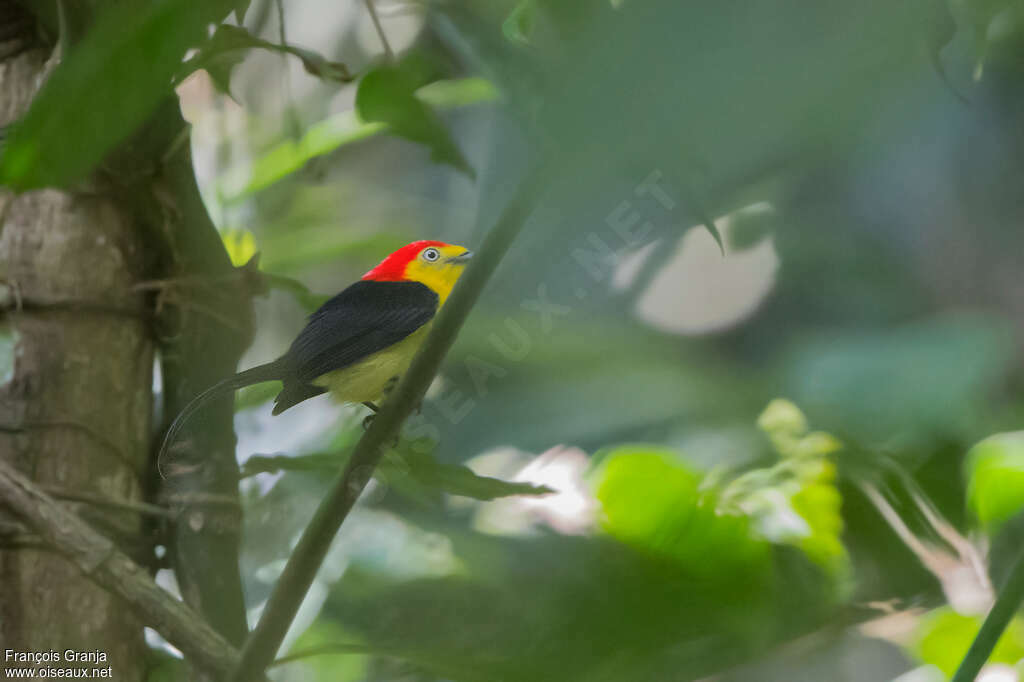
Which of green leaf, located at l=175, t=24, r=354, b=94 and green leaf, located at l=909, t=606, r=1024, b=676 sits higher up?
green leaf, located at l=175, t=24, r=354, b=94

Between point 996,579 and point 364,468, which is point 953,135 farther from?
point 364,468

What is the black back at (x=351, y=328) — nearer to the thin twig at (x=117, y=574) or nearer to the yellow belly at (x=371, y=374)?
the yellow belly at (x=371, y=374)

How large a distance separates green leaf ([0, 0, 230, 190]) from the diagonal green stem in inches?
14.6

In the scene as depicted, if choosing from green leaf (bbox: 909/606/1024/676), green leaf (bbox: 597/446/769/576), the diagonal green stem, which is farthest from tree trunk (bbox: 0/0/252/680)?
green leaf (bbox: 909/606/1024/676)

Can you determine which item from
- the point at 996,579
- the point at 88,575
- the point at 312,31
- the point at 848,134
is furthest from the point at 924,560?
the point at 312,31

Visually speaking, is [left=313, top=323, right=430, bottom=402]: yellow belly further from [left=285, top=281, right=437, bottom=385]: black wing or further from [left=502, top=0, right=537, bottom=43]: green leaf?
[left=502, top=0, right=537, bottom=43]: green leaf

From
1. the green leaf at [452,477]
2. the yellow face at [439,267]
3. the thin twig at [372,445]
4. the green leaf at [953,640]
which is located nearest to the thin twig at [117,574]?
the thin twig at [372,445]

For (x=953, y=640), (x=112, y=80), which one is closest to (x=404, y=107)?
(x=112, y=80)

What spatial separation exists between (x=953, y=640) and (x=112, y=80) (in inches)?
32.5

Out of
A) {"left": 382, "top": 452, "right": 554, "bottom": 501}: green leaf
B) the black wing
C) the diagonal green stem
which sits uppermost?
the black wing

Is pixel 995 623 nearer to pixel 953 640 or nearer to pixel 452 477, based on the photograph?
pixel 452 477

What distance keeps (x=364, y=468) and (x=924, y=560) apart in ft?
0.86

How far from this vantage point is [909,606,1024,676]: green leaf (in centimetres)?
83

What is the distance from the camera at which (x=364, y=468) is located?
407 millimetres
